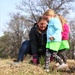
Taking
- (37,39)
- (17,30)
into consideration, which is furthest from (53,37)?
(17,30)

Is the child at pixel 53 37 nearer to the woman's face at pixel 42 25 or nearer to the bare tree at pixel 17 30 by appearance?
the woman's face at pixel 42 25

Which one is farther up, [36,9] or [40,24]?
[36,9]

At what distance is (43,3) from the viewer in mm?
41906

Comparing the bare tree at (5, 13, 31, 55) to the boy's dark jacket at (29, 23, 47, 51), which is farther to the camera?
the bare tree at (5, 13, 31, 55)

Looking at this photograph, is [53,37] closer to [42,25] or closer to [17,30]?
[42,25]

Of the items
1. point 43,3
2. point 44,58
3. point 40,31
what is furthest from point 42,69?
point 43,3

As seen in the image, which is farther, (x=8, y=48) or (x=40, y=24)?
(x=8, y=48)

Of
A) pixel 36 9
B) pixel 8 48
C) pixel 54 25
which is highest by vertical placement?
pixel 36 9

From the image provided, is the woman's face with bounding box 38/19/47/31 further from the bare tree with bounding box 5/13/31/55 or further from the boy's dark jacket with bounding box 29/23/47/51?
the bare tree with bounding box 5/13/31/55

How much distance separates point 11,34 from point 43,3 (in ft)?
45.5

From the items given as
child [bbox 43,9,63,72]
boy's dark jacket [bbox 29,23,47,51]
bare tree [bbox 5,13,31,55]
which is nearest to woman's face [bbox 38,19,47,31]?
boy's dark jacket [bbox 29,23,47,51]

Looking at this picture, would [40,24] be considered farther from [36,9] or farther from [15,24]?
[15,24]

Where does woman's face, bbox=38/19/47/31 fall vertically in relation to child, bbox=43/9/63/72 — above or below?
above

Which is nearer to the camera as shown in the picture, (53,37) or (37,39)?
(53,37)
